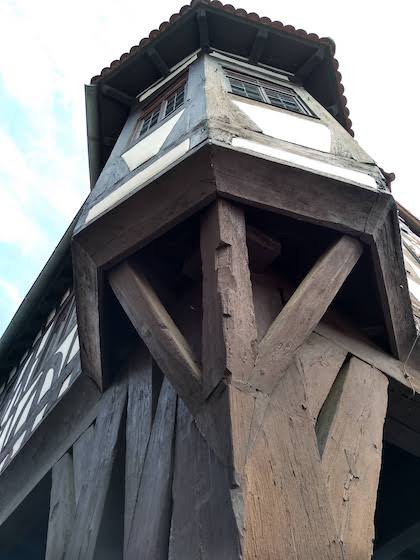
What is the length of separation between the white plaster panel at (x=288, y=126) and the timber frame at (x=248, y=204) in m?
0.82

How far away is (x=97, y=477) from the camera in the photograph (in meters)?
2.80

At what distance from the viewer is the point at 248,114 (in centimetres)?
414

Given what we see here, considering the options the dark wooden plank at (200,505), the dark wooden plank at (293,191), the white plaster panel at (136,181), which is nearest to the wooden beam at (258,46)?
the white plaster panel at (136,181)

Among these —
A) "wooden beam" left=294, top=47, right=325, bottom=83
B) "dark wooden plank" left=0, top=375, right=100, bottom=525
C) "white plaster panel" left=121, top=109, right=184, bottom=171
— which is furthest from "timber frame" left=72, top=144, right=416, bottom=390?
"wooden beam" left=294, top=47, right=325, bottom=83

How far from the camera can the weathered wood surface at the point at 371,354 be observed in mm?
2930

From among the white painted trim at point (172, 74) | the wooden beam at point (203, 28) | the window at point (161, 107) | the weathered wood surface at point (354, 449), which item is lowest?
the weathered wood surface at point (354, 449)

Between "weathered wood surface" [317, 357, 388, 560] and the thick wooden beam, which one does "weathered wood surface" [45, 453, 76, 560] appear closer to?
the thick wooden beam

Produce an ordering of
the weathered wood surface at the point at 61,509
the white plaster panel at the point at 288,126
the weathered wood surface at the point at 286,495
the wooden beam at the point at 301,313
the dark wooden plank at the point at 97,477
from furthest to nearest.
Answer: the white plaster panel at the point at 288,126
the weathered wood surface at the point at 61,509
the dark wooden plank at the point at 97,477
the wooden beam at the point at 301,313
the weathered wood surface at the point at 286,495

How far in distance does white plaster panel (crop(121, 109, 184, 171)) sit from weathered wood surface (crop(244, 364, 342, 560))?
8.17 ft

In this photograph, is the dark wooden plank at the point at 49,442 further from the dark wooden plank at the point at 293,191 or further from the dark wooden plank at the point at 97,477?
the dark wooden plank at the point at 293,191

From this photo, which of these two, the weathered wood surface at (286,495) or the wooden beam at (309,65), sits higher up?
the wooden beam at (309,65)

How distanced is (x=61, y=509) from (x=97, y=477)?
0.46 m

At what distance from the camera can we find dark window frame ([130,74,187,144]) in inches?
211

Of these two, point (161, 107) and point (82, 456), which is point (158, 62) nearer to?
point (161, 107)
